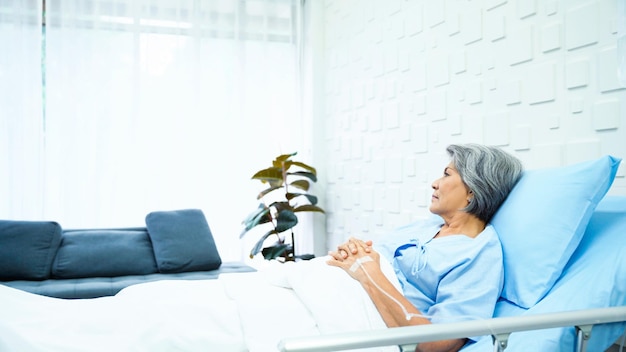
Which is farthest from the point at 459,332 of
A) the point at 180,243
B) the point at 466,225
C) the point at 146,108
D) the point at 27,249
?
the point at 146,108

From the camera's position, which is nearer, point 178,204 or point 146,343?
point 146,343

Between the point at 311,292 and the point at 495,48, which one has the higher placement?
the point at 495,48

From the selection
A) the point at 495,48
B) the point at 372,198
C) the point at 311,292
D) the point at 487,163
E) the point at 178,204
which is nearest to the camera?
the point at 311,292

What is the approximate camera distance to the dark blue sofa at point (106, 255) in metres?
3.61

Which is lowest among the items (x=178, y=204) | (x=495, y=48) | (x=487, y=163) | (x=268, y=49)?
(x=178, y=204)

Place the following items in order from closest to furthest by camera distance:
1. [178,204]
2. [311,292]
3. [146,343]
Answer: [146,343] < [311,292] < [178,204]

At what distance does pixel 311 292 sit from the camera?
183cm

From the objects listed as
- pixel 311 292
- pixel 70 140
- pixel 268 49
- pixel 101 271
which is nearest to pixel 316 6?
pixel 268 49

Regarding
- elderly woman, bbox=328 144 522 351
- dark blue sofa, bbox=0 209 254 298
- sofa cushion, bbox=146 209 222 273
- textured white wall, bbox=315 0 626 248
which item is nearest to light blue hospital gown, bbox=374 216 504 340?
elderly woman, bbox=328 144 522 351

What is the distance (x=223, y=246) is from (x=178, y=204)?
0.53 meters

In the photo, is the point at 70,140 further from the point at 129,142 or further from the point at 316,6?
the point at 316,6

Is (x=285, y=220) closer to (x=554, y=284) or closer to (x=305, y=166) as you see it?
(x=305, y=166)

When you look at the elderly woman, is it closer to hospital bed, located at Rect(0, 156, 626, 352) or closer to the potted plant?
hospital bed, located at Rect(0, 156, 626, 352)

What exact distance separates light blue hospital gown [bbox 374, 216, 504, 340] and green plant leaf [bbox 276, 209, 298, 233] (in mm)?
2413
